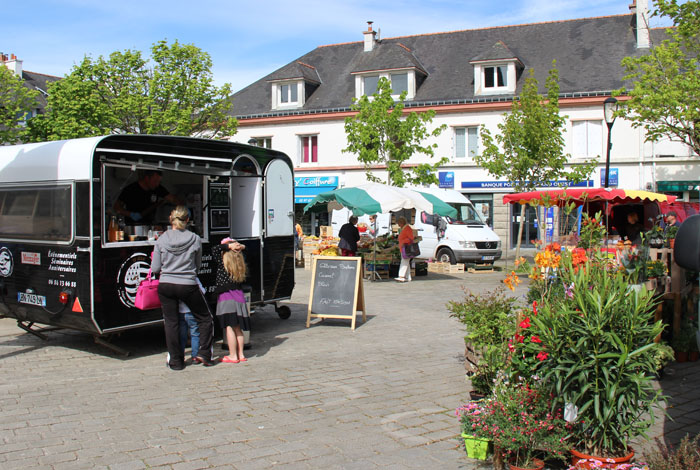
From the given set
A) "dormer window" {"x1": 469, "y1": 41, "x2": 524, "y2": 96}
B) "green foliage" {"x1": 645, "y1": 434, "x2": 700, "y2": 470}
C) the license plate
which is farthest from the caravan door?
"dormer window" {"x1": 469, "y1": 41, "x2": 524, "y2": 96}

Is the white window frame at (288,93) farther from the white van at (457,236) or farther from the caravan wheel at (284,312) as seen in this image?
the caravan wheel at (284,312)

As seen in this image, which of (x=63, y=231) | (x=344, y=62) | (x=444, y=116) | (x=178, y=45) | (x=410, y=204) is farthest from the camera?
(x=344, y=62)

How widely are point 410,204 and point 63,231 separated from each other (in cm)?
1040

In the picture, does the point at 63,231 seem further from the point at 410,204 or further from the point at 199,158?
the point at 410,204

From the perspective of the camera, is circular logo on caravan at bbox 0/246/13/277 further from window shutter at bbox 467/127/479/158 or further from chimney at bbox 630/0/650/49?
chimney at bbox 630/0/650/49

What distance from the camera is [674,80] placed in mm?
19875

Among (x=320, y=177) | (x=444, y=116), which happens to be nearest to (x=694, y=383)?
(x=444, y=116)

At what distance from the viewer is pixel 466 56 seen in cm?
3412

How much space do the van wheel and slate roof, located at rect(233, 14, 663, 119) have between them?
11.8m

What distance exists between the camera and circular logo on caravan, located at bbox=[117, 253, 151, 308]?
7.89m

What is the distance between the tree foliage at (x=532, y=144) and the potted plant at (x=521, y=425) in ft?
61.8

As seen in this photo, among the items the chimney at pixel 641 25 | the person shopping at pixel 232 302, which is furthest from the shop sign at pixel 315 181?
the person shopping at pixel 232 302

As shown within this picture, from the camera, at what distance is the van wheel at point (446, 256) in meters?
21.4

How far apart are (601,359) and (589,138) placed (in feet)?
89.4
